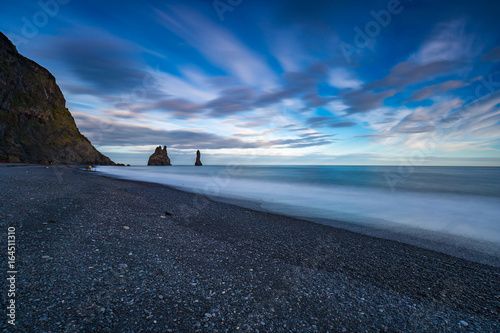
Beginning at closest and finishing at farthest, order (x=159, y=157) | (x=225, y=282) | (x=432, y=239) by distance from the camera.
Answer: (x=225, y=282), (x=432, y=239), (x=159, y=157)

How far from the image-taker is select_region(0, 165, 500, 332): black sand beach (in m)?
3.34

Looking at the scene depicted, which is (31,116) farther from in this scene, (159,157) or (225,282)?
(159,157)

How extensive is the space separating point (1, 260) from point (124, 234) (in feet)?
8.35

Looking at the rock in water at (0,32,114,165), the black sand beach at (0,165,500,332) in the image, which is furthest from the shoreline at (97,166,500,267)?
the rock in water at (0,32,114,165)

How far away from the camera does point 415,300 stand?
4.32 metres

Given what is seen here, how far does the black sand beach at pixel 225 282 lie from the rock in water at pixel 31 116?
218 feet

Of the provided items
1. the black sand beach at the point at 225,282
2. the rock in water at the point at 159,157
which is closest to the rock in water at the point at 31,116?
the black sand beach at the point at 225,282

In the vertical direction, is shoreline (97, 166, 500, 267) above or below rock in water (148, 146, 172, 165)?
below

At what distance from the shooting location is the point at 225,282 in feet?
14.6

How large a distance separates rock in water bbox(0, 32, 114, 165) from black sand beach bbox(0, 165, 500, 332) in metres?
66.4

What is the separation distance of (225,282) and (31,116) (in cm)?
9093

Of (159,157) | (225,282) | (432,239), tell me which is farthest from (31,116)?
(159,157)

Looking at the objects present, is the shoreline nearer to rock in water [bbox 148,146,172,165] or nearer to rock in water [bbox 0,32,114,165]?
rock in water [bbox 0,32,114,165]

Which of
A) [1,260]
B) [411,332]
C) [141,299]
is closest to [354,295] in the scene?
[411,332]
